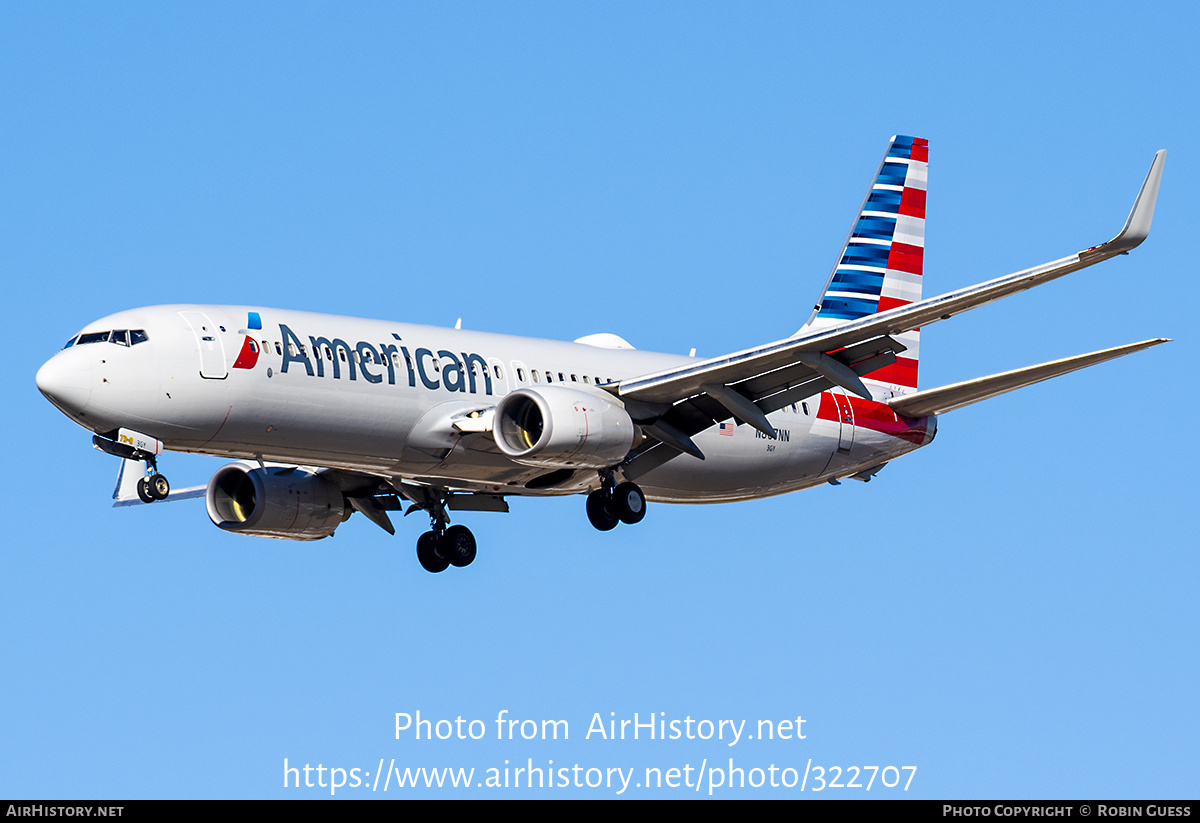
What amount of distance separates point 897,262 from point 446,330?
15.8 m

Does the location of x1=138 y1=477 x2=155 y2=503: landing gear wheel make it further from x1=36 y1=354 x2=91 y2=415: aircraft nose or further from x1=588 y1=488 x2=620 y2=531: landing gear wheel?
x1=588 y1=488 x2=620 y2=531: landing gear wheel

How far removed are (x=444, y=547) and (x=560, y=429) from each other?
7.25 m

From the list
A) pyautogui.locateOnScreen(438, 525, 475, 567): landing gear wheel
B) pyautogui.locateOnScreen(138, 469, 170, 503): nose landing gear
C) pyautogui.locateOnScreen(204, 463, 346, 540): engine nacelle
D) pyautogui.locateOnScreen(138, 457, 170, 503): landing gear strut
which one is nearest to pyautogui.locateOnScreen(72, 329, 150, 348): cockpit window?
pyautogui.locateOnScreen(138, 457, 170, 503): landing gear strut

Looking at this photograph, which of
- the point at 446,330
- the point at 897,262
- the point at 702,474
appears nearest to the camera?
the point at 446,330

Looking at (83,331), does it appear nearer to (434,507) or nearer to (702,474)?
(434,507)

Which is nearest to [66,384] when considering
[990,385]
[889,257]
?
[990,385]

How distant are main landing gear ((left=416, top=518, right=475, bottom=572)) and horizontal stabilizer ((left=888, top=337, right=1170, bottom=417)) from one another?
1083cm

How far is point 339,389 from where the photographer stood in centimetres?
3341

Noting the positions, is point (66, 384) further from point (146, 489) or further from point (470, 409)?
point (470, 409)

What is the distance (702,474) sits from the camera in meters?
40.0

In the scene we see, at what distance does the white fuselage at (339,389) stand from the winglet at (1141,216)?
11.7 metres
